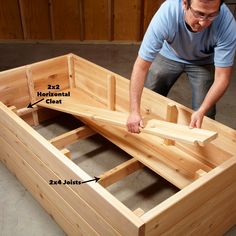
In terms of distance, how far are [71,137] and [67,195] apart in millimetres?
712

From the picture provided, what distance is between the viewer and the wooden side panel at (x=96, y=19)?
3.80m

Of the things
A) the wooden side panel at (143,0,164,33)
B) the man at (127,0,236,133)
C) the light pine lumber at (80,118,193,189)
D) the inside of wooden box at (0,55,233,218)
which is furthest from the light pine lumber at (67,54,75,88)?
the wooden side panel at (143,0,164,33)

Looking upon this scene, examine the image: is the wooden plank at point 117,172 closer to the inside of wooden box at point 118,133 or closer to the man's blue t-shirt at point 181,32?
the inside of wooden box at point 118,133

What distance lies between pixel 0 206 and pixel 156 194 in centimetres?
88

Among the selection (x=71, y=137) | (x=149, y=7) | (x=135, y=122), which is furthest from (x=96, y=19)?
(x=135, y=122)

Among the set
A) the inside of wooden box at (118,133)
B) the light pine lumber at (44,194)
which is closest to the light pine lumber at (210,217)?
the inside of wooden box at (118,133)

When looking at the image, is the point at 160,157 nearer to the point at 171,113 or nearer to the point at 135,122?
the point at 171,113

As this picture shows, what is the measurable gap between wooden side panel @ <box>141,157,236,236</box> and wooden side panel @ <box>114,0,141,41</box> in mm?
2879

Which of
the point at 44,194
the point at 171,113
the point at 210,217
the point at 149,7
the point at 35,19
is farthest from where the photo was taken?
the point at 35,19

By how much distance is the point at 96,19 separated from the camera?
3.89 meters

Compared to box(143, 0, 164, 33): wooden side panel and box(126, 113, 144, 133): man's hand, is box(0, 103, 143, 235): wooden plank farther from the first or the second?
box(143, 0, 164, 33): wooden side panel

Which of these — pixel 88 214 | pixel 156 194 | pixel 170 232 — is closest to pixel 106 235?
pixel 88 214

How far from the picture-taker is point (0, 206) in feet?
5.74

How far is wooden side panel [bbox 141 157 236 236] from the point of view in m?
1.07
